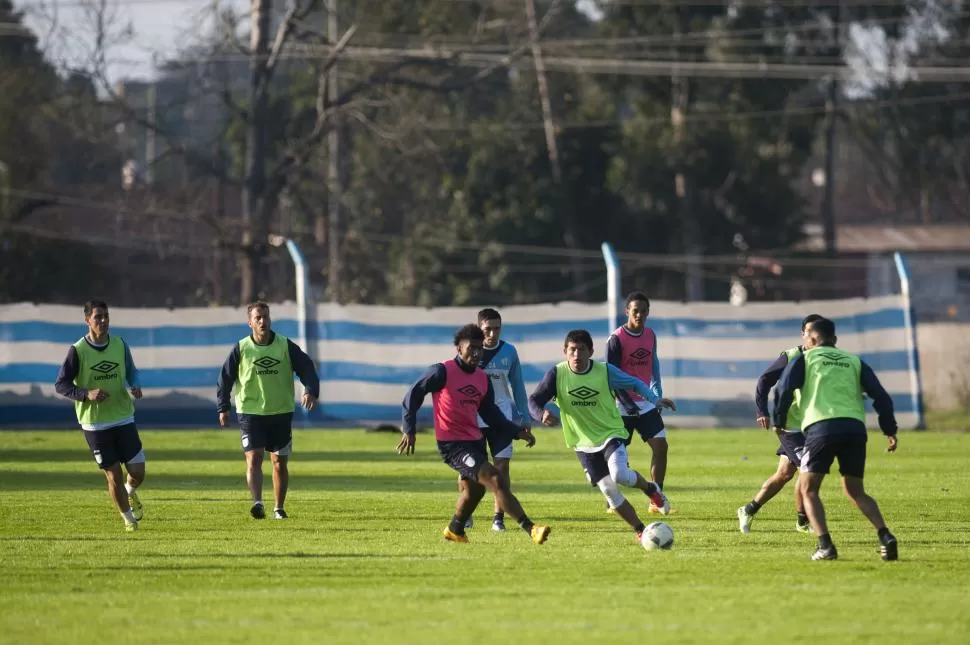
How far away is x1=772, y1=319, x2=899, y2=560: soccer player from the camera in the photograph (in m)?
11.7

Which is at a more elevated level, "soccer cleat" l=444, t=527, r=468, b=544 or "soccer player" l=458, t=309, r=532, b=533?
"soccer player" l=458, t=309, r=532, b=533

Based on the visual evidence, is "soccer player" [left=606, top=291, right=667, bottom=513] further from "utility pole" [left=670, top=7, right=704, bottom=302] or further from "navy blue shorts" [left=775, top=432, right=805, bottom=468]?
"utility pole" [left=670, top=7, right=704, bottom=302]

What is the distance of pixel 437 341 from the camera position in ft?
99.5

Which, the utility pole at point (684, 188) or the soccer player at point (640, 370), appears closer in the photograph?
the soccer player at point (640, 370)

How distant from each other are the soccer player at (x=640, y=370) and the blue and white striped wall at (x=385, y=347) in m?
12.7

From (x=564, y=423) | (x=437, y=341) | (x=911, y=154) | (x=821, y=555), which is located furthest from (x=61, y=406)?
(x=911, y=154)

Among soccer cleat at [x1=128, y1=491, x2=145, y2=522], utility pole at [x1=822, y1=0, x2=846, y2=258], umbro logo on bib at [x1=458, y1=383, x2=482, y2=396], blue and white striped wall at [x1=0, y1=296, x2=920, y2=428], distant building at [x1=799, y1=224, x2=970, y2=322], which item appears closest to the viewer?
umbro logo on bib at [x1=458, y1=383, x2=482, y2=396]

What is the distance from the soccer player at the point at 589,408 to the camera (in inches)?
506

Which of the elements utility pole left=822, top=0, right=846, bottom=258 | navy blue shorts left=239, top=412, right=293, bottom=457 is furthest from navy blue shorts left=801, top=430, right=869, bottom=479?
utility pole left=822, top=0, right=846, bottom=258

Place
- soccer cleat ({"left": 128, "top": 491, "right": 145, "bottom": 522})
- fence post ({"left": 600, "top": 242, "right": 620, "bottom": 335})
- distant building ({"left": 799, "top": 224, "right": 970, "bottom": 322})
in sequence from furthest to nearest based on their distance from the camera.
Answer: distant building ({"left": 799, "top": 224, "right": 970, "bottom": 322}), fence post ({"left": 600, "top": 242, "right": 620, "bottom": 335}), soccer cleat ({"left": 128, "top": 491, "right": 145, "bottom": 522})

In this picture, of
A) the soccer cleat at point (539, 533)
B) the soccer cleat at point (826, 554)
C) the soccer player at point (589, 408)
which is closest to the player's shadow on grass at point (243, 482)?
the soccer player at point (589, 408)

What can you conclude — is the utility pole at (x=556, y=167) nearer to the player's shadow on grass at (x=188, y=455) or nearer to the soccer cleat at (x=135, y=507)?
the player's shadow on grass at (x=188, y=455)

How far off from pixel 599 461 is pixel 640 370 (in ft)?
12.6

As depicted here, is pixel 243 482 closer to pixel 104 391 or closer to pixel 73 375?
pixel 73 375
